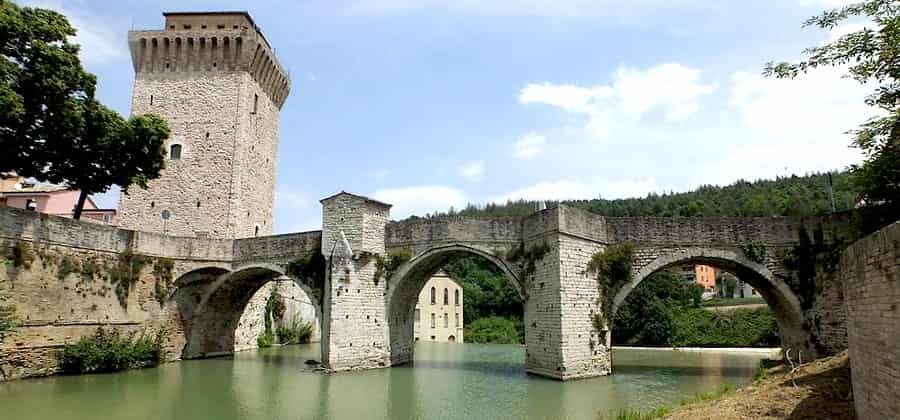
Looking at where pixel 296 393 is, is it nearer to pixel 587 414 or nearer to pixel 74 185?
pixel 587 414

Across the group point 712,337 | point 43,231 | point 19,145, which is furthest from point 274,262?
point 712,337

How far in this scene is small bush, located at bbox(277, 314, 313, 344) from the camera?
98.4ft

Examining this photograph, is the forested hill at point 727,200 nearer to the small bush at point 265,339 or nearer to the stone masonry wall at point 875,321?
the small bush at point 265,339

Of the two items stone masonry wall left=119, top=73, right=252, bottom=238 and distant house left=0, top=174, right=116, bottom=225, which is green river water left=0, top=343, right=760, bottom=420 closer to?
stone masonry wall left=119, top=73, right=252, bottom=238

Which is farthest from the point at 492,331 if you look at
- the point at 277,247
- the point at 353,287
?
the point at 353,287

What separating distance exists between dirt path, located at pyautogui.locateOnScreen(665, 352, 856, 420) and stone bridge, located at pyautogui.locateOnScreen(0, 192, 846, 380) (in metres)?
5.97

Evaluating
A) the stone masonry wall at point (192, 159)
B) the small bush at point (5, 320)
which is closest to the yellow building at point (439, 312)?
the stone masonry wall at point (192, 159)

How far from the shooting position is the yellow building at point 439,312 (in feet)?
133

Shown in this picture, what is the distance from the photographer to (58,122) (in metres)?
16.0

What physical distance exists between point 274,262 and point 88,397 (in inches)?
300

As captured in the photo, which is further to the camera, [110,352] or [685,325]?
[685,325]

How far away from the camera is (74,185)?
18453mm

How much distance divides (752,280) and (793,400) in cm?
971

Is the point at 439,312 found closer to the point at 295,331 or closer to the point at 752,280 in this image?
the point at 295,331
